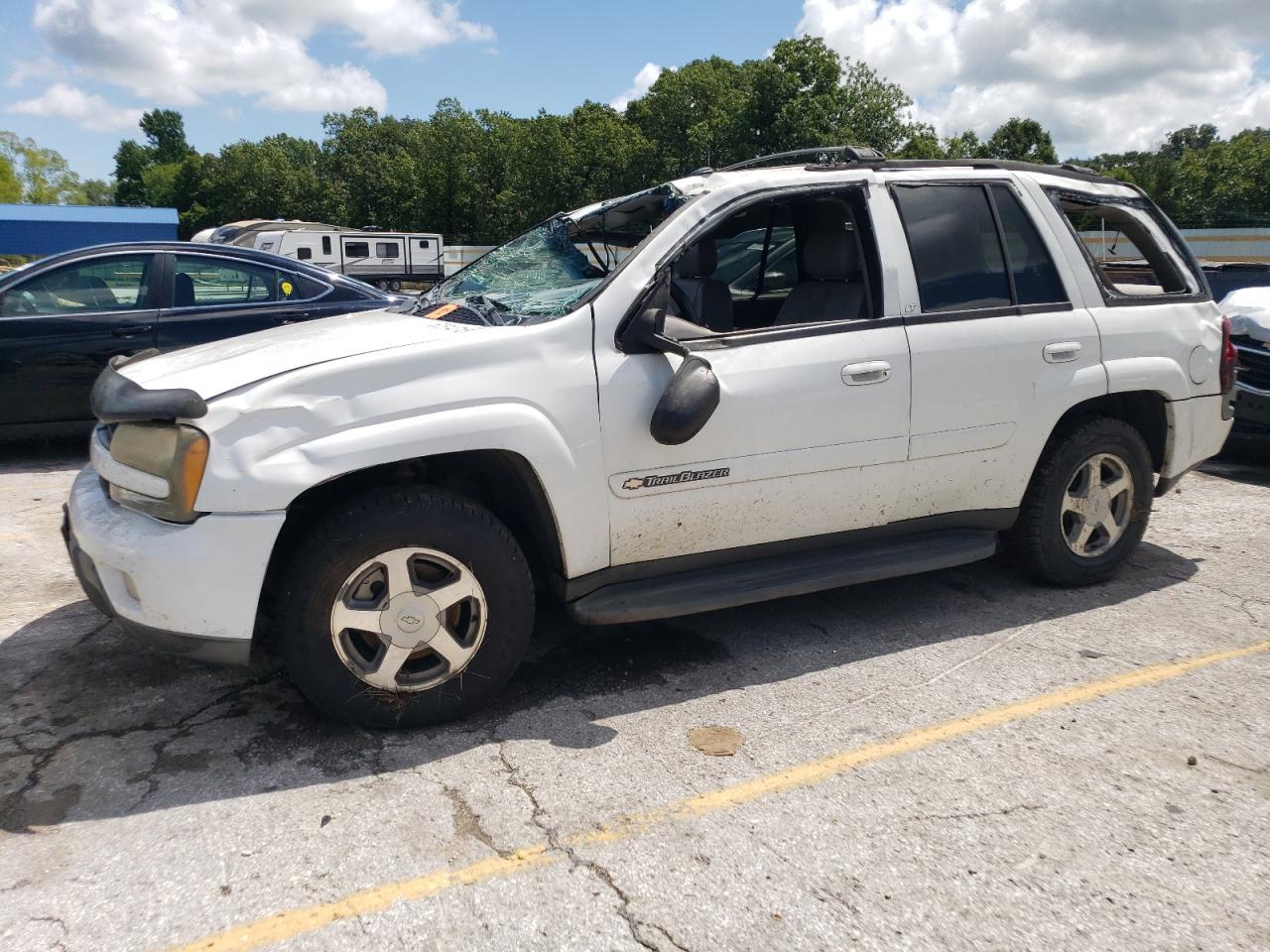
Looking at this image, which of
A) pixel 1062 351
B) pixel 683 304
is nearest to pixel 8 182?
pixel 683 304

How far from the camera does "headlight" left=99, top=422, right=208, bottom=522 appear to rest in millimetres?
2871

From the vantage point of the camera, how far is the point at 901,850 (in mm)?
2668

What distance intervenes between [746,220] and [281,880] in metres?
3.48

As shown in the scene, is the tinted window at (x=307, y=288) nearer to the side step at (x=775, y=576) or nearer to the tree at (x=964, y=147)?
the side step at (x=775, y=576)

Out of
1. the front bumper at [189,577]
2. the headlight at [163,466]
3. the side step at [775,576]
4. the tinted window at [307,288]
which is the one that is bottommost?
the side step at [775,576]

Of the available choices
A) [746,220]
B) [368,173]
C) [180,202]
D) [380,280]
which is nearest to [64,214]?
[380,280]

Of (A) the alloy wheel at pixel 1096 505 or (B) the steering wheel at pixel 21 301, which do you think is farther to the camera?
(B) the steering wheel at pixel 21 301

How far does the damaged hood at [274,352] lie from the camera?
3.09 m

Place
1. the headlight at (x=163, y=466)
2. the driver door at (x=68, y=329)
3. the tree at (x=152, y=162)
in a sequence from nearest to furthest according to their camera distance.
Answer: the headlight at (x=163, y=466), the driver door at (x=68, y=329), the tree at (x=152, y=162)

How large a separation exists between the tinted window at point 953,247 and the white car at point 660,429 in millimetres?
14

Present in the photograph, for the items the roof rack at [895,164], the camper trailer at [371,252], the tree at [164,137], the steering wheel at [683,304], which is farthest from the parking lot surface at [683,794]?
the tree at [164,137]

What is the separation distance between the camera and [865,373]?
3.76 m

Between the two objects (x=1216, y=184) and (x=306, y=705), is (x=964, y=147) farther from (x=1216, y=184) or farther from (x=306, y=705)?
(x=306, y=705)

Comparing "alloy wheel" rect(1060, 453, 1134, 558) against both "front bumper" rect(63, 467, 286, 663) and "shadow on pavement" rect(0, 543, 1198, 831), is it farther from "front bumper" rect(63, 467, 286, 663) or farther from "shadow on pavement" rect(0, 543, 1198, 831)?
"front bumper" rect(63, 467, 286, 663)
